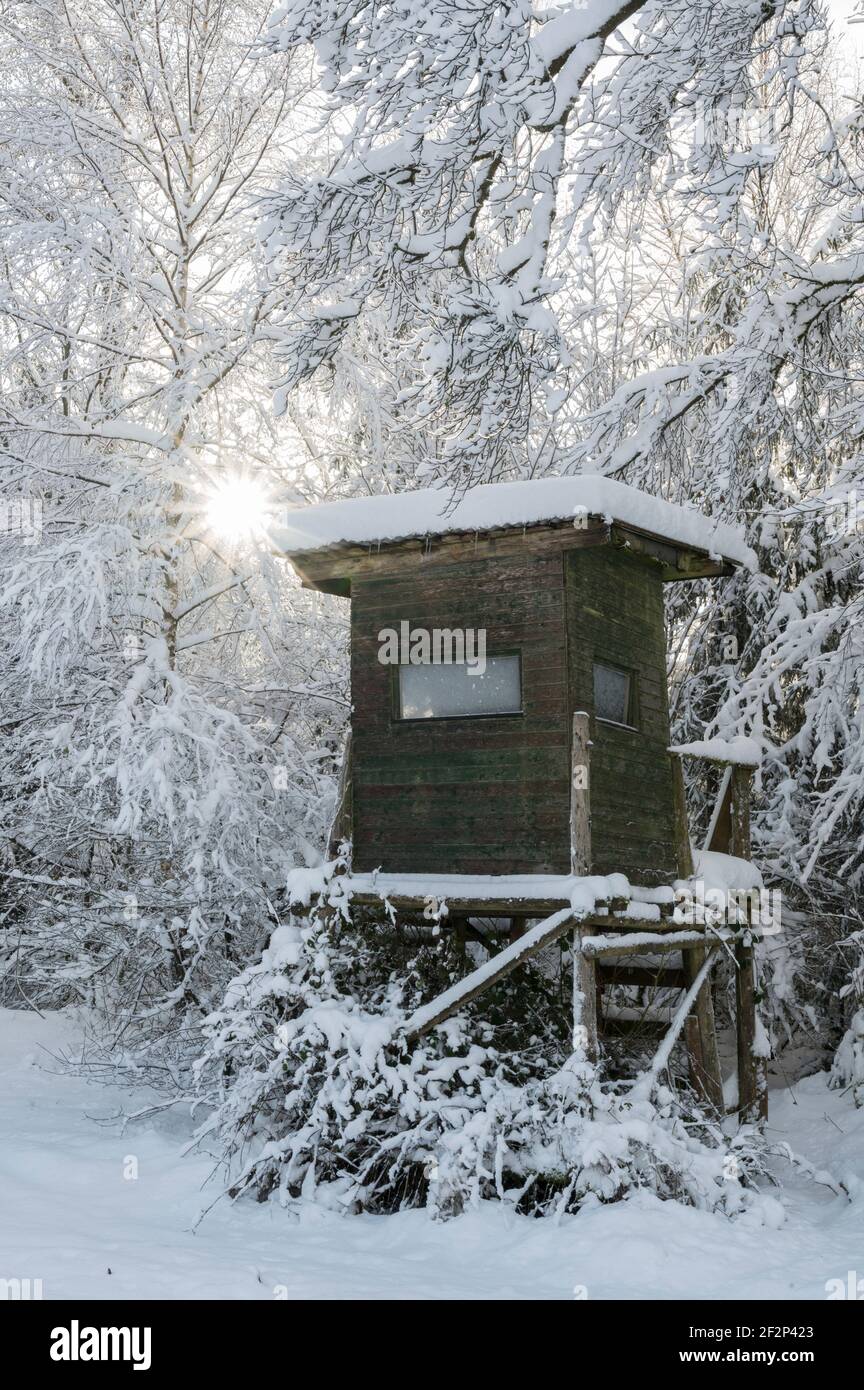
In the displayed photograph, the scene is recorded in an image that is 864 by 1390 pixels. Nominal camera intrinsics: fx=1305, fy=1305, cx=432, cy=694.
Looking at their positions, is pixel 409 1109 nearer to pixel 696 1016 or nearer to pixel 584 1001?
pixel 584 1001

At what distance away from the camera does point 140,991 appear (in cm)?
1266

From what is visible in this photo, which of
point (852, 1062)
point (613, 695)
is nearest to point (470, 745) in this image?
point (613, 695)

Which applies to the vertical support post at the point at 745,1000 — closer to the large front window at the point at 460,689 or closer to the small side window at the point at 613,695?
the small side window at the point at 613,695

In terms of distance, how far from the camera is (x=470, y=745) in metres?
9.38

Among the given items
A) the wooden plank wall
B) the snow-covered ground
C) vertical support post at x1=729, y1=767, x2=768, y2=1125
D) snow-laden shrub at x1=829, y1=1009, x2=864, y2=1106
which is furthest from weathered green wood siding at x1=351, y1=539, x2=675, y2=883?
snow-laden shrub at x1=829, y1=1009, x2=864, y2=1106

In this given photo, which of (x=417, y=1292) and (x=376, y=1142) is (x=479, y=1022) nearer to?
(x=376, y=1142)

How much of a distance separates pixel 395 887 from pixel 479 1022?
3.71 feet

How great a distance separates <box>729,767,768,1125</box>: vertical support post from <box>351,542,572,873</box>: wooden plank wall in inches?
112

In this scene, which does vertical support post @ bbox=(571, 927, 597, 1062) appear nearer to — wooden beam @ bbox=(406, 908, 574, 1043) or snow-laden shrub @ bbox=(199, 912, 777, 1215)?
wooden beam @ bbox=(406, 908, 574, 1043)

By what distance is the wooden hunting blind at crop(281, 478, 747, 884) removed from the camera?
906 centimetres

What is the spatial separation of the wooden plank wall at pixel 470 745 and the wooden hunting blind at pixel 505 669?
1cm

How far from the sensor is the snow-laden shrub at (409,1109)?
26.2ft
